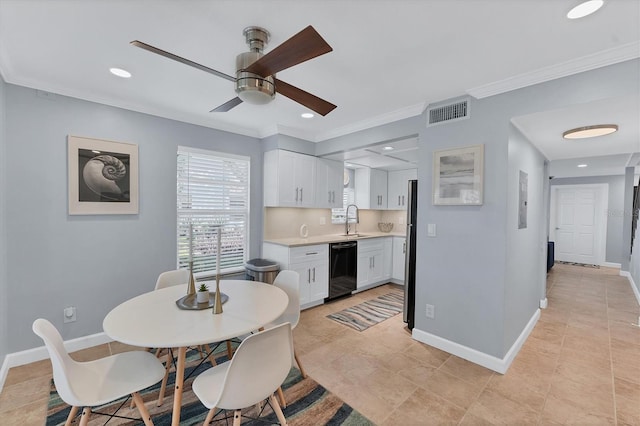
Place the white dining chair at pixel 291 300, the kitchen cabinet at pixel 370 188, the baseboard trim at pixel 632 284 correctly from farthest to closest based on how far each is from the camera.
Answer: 1. the kitchen cabinet at pixel 370 188
2. the baseboard trim at pixel 632 284
3. the white dining chair at pixel 291 300

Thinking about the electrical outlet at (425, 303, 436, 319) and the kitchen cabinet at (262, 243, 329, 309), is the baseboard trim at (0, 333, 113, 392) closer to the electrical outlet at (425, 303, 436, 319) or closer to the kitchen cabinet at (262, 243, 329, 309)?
the kitchen cabinet at (262, 243, 329, 309)

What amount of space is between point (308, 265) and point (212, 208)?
154 centimetres

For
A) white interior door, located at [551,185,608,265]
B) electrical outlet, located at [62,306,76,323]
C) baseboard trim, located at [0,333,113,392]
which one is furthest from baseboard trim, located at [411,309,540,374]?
white interior door, located at [551,185,608,265]

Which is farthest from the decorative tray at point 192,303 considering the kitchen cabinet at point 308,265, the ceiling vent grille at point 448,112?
the ceiling vent grille at point 448,112

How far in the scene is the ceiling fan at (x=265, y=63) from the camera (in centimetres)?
127

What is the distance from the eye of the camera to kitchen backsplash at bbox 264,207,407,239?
14.0ft

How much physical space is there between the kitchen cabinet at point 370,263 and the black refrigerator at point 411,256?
4.51ft

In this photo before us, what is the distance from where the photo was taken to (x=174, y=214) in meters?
3.31

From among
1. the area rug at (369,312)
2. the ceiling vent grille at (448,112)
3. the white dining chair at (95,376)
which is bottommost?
the area rug at (369,312)

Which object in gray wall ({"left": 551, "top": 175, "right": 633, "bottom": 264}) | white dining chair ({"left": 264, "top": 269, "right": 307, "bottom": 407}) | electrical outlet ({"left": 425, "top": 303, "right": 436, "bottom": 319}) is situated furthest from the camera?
gray wall ({"left": 551, "top": 175, "right": 633, "bottom": 264})

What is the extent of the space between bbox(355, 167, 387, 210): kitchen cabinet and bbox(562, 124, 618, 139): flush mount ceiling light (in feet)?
10.2

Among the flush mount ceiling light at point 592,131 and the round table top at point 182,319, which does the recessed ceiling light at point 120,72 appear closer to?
the round table top at point 182,319

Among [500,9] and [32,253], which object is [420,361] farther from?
[32,253]

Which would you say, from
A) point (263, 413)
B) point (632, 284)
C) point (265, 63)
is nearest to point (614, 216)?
point (632, 284)
